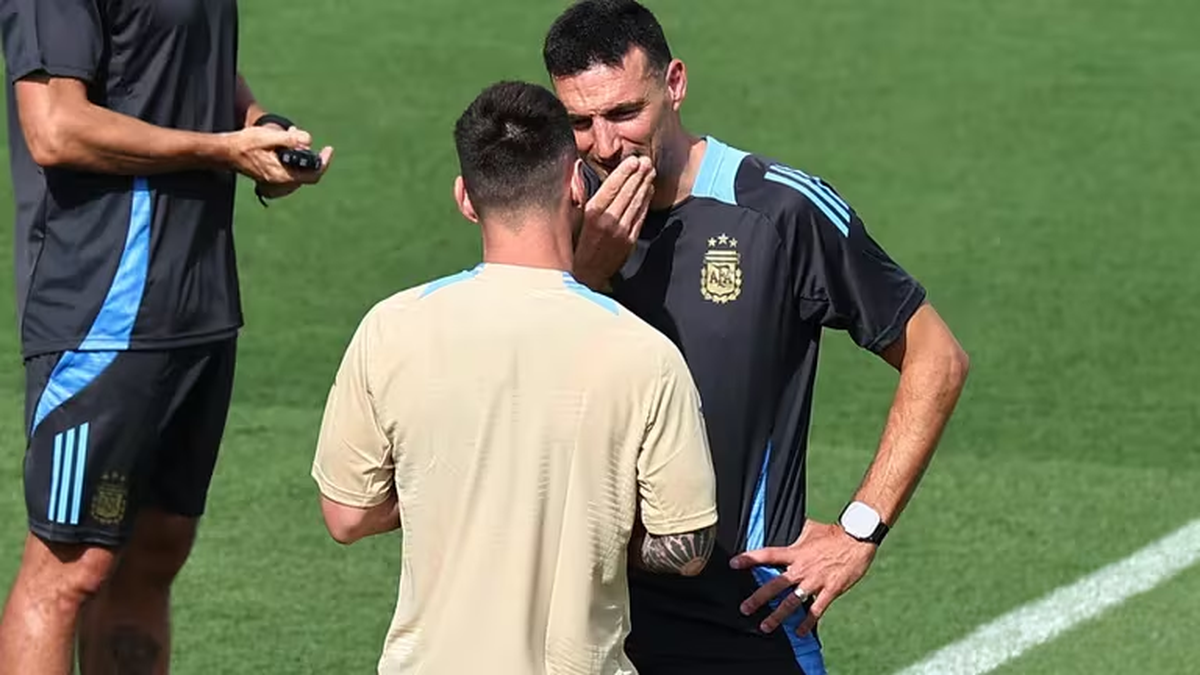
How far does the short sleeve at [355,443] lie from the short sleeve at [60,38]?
1.55 meters

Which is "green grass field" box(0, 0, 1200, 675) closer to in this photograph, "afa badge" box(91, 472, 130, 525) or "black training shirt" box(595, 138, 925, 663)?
"afa badge" box(91, 472, 130, 525)

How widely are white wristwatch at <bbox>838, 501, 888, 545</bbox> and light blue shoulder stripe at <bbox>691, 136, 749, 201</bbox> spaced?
2.17ft

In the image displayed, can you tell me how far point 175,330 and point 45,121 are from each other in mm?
583

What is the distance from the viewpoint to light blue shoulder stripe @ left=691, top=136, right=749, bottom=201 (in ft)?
14.7

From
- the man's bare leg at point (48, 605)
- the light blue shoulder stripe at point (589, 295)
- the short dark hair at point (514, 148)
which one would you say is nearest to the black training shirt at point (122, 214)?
the man's bare leg at point (48, 605)

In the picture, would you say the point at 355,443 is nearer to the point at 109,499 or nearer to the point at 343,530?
the point at 343,530

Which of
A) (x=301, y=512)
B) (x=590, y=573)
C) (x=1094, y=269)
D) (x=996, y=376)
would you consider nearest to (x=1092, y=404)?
(x=996, y=376)

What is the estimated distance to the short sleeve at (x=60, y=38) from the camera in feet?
16.6

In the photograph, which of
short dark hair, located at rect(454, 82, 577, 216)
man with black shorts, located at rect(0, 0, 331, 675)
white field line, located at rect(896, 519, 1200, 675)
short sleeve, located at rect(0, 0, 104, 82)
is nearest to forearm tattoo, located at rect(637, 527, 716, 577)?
short dark hair, located at rect(454, 82, 577, 216)

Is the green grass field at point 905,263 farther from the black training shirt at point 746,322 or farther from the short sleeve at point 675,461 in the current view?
the short sleeve at point 675,461

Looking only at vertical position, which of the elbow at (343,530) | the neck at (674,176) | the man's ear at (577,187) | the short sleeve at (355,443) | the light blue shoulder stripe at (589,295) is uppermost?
the man's ear at (577,187)

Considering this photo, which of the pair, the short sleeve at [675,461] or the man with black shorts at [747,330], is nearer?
the short sleeve at [675,461]

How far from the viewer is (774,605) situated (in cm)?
448

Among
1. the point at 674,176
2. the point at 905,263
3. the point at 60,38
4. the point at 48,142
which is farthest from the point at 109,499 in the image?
the point at 905,263
